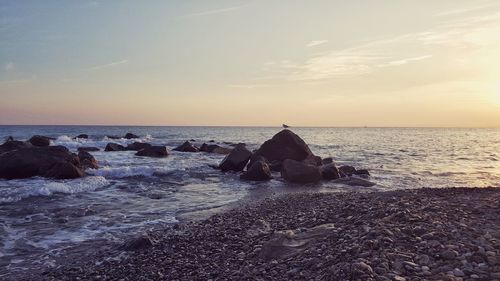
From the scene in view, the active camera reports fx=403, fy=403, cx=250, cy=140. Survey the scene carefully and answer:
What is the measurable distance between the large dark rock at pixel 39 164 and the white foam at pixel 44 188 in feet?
4.54

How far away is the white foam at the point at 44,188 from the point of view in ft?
60.6

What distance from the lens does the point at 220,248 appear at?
9805 millimetres

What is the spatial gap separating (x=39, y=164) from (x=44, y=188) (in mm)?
6861

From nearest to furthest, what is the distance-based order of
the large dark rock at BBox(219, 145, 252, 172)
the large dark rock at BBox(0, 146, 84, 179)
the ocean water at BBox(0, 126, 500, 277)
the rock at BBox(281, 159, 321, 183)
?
1. the ocean water at BBox(0, 126, 500, 277)
2. the large dark rock at BBox(0, 146, 84, 179)
3. the rock at BBox(281, 159, 321, 183)
4. the large dark rock at BBox(219, 145, 252, 172)

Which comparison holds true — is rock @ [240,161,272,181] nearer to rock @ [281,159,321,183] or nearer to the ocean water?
the ocean water

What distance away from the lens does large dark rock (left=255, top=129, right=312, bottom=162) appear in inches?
1160

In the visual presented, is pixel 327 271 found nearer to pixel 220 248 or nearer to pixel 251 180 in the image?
pixel 220 248

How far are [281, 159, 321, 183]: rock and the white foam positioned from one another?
34.6 feet

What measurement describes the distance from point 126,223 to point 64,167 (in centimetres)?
1248

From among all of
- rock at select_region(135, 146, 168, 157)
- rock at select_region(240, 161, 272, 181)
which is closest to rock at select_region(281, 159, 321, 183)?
rock at select_region(240, 161, 272, 181)

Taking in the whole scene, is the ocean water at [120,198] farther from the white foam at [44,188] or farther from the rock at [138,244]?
the rock at [138,244]

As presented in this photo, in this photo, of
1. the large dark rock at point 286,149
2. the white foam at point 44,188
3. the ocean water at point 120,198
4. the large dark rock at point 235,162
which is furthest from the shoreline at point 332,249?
the large dark rock at point 286,149

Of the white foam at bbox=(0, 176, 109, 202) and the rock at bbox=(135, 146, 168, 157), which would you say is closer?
the white foam at bbox=(0, 176, 109, 202)

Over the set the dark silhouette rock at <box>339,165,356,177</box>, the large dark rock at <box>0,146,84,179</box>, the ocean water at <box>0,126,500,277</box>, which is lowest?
the ocean water at <box>0,126,500,277</box>
